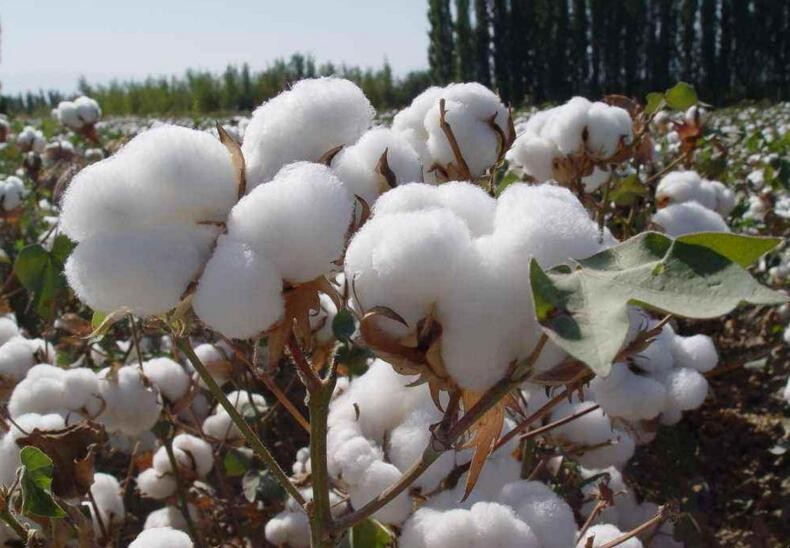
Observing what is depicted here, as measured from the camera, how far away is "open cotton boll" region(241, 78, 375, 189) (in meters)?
0.73

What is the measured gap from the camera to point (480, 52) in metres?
27.0

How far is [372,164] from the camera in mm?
740

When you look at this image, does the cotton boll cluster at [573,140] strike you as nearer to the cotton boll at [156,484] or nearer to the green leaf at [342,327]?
the green leaf at [342,327]

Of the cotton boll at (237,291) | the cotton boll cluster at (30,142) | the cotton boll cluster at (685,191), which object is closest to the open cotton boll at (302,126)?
the cotton boll at (237,291)

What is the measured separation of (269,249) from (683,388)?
113 cm

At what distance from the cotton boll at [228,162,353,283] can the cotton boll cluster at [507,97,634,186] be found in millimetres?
969

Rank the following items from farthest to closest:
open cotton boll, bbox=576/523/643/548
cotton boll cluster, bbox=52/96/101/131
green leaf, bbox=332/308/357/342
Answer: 1. cotton boll cluster, bbox=52/96/101/131
2. open cotton boll, bbox=576/523/643/548
3. green leaf, bbox=332/308/357/342

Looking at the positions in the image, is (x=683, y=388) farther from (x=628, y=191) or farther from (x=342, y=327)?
(x=342, y=327)

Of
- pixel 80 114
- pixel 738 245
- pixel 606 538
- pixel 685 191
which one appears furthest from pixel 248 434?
pixel 80 114

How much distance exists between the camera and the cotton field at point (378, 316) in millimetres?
581

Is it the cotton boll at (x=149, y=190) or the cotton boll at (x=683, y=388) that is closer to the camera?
the cotton boll at (x=149, y=190)

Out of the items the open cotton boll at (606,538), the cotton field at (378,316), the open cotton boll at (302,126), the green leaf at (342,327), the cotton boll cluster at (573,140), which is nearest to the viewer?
the cotton field at (378,316)

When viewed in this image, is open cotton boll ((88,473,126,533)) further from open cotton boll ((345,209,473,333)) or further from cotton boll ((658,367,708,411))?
open cotton boll ((345,209,473,333))

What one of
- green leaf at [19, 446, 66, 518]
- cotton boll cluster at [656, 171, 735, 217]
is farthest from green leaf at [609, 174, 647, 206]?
green leaf at [19, 446, 66, 518]
